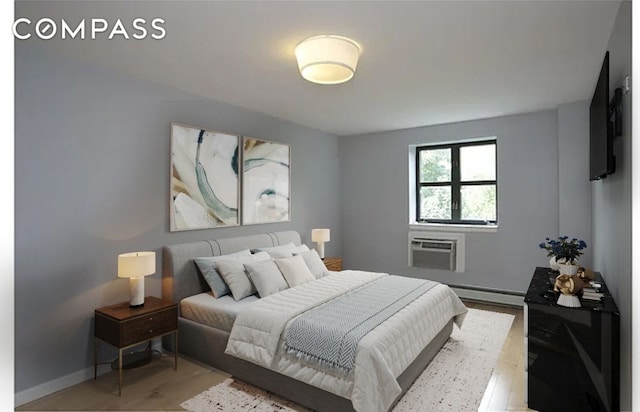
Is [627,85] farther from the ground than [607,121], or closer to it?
farther from the ground

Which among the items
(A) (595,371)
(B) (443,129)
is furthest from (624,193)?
(B) (443,129)

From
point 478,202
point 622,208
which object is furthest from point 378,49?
point 478,202

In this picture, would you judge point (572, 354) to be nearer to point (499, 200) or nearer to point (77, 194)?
point (499, 200)

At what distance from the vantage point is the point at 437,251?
5.16 m

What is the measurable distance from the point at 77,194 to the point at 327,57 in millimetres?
2154

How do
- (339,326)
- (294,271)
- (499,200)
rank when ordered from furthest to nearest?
1. (499,200)
2. (294,271)
3. (339,326)

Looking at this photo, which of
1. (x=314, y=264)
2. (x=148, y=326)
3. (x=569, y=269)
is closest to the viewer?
(x=569, y=269)

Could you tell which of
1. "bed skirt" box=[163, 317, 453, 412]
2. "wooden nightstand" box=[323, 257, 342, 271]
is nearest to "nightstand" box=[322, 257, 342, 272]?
"wooden nightstand" box=[323, 257, 342, 271]

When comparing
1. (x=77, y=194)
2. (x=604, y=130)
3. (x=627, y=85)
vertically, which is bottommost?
(x=77, y=194)

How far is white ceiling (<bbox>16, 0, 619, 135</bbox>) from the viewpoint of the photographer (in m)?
2.07

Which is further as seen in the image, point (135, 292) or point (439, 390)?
point (135, 292)

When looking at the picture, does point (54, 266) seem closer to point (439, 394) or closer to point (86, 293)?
point (86, 293)

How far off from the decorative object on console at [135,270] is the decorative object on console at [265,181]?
147 centimetres

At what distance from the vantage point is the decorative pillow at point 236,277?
3.26m
